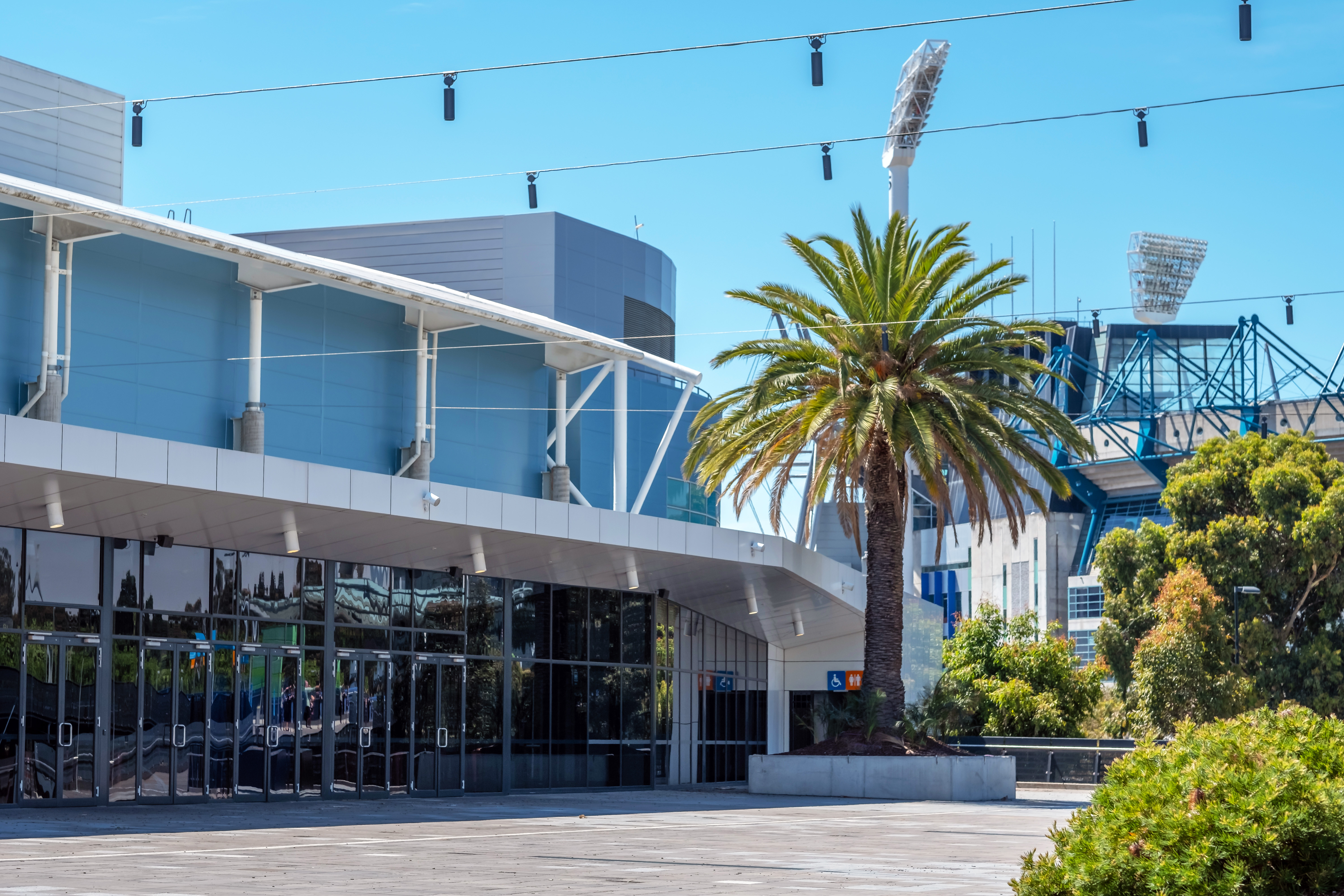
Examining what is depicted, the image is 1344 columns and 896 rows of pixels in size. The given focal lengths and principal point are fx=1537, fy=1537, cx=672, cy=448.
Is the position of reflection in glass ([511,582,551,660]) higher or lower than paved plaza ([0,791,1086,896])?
higher

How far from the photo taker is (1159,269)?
87875mm

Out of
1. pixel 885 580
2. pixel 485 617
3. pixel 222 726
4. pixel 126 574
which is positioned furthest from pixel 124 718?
pixel 885 580

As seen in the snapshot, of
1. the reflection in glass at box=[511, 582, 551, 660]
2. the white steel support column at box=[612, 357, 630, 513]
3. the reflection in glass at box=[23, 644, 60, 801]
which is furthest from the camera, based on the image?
the reflection in glass at box=[511, 582, 551, 660]

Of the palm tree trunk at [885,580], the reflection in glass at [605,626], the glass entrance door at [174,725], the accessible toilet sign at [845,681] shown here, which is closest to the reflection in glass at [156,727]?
the glass entrance door at [174,725]

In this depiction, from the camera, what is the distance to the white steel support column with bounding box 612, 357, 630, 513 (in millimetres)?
28359

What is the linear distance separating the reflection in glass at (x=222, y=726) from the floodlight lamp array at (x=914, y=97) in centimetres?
3730

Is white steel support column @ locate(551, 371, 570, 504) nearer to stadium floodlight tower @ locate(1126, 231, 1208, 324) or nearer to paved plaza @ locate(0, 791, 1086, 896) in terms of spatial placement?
paved plaza @ locate(0, 791, 1086, 896)

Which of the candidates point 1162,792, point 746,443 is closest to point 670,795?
point 746,443

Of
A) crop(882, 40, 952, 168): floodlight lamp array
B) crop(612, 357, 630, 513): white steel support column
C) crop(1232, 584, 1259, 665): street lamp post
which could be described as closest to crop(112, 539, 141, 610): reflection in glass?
crop(612, 357, 630, 513): white steel support column

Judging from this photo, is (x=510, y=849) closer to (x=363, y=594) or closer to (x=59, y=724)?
(x=59, y=724)

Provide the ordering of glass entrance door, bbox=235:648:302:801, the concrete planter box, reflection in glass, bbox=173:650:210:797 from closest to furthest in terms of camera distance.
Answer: reflection in glass, bbox=173:650:210:797, glass entrance door, bbox=235:648:302:801, the concrete planter box

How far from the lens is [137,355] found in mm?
23688

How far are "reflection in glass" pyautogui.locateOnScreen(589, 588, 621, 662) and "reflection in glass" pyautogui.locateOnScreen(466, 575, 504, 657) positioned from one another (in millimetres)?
2392

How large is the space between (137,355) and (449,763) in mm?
9088
